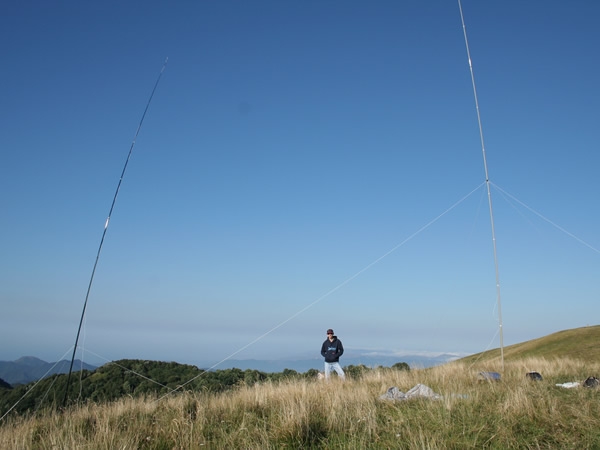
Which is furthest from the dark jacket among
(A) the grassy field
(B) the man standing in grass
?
(A) the grassy field

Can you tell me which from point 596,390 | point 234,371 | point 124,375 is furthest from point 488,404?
point 124,375

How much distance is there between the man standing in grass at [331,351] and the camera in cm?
1555

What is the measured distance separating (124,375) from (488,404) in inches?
713

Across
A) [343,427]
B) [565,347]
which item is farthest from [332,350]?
[565,347]

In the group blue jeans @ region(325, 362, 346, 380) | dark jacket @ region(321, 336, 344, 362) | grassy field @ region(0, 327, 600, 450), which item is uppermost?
dark jacket @ region(321, 336, 344, 362)

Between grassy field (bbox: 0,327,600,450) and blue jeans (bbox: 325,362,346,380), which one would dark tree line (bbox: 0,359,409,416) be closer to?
blue jeans (bbox: 325,362,346,380)

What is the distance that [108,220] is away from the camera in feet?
24.3

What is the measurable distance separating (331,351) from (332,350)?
5cm

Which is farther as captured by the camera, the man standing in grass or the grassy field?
the man standing in grass

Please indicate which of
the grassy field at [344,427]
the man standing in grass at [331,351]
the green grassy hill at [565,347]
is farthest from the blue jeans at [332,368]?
the green grassy hill at [565,347]

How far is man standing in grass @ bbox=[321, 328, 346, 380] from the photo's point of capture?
1555cm

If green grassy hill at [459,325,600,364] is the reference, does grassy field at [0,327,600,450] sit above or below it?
below

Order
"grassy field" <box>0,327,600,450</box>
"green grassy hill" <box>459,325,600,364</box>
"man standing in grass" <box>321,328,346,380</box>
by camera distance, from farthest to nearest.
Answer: "green grassy hill" <box>459,325,600,364</box>
"man standing in grass" <box>321,328,346,380</box>
"grassy field" <box>0,327,600,450</box>

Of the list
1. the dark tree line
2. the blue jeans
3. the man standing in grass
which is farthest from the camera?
the dark tree line
